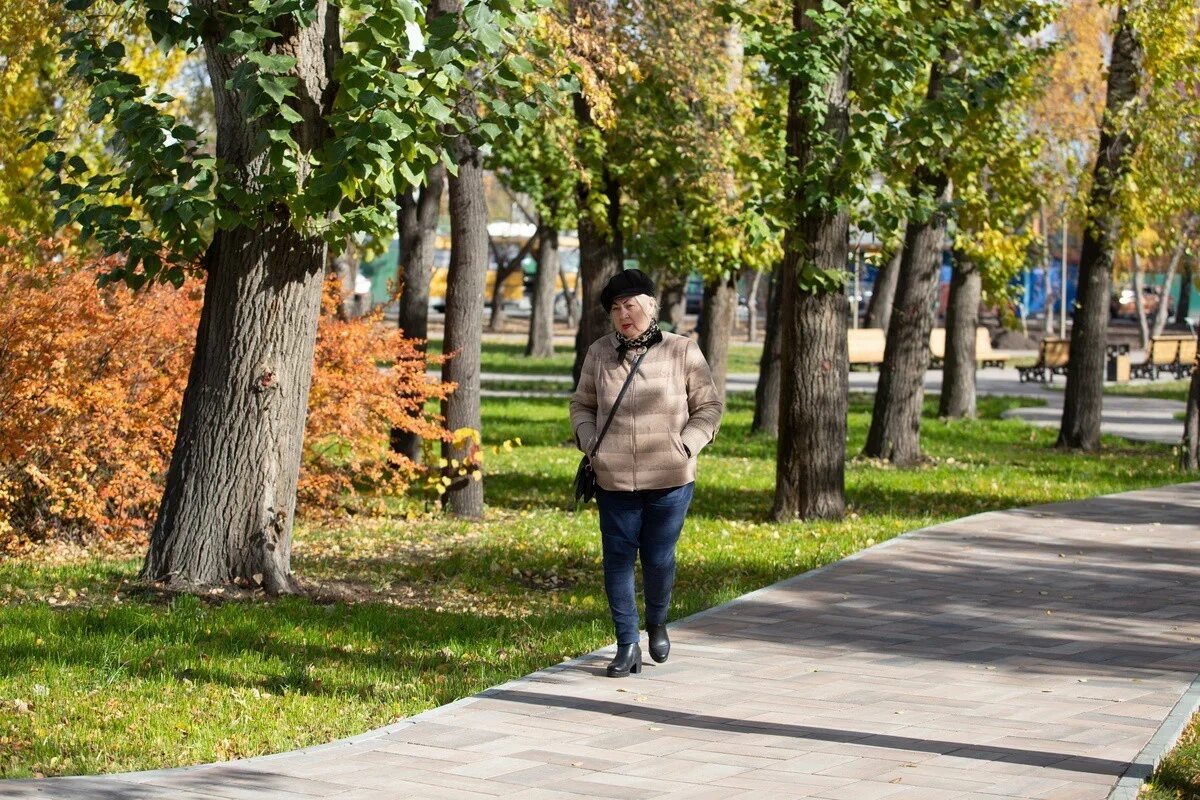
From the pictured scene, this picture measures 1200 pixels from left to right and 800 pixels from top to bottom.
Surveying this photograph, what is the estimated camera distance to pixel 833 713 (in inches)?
275

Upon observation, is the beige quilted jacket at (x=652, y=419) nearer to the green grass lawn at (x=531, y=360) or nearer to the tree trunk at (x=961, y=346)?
the tree trunk at (x=961, y=346)

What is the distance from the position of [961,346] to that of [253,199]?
17.3 metres

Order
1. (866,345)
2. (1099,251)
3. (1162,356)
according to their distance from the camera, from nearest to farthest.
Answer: (1099,251), (866,345), (1162,356)

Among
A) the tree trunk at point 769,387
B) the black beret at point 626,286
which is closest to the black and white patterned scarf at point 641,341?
the black beret at point 626,286

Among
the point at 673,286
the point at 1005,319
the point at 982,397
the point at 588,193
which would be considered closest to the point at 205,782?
the point at 588,193

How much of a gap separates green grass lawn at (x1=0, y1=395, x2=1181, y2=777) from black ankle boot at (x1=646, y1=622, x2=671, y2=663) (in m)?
0.52

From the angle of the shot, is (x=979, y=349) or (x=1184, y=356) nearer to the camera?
(x=1184, y=356)

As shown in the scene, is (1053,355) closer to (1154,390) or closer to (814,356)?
(1154,390)

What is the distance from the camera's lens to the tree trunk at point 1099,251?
1933 centimetres

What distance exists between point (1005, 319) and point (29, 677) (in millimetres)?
19868

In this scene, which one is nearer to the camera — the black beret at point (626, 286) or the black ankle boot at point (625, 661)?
the black beret at point (626, 286)

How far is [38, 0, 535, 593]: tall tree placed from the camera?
Result: 8852 mm

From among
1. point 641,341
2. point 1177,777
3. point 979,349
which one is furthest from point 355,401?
point 979,349

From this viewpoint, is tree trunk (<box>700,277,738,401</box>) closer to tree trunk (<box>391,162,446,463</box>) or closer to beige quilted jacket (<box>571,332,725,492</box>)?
tree trunk (<box>391,162,446,463</box>)
